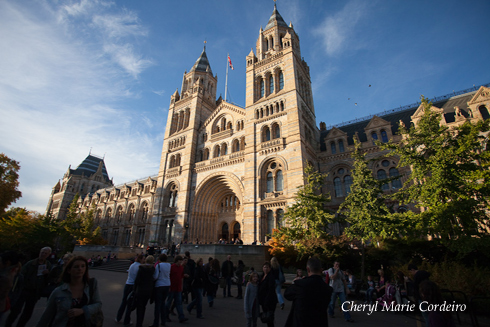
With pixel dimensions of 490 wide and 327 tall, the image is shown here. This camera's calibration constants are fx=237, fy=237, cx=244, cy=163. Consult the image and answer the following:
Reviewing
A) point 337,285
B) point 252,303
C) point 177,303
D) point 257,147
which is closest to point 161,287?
point 177,303

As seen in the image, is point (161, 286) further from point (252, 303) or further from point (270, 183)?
point (270, 183)

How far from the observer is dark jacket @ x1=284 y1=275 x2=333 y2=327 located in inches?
137

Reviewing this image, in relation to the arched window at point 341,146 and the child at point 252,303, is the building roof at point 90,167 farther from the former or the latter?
the child at point 252,303

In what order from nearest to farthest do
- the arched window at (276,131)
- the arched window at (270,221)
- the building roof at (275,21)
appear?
the arched window at (270,221)
the arched window at (276,131)
the building roof at (275,21)

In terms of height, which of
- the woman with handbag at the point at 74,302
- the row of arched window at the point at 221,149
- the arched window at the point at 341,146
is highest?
the row of arched window at the point at 221,149

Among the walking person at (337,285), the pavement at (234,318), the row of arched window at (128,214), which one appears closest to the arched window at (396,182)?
the pavement at (234,318)

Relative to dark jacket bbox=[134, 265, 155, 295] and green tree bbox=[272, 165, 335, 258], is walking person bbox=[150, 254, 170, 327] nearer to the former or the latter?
dark jacket bbox=[134, 265, 155, 295]

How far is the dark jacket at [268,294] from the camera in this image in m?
5.39

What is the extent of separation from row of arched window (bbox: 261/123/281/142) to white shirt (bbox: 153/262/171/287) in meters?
20.9

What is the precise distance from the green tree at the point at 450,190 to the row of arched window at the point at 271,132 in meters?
13.5

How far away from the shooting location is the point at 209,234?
28703 mm

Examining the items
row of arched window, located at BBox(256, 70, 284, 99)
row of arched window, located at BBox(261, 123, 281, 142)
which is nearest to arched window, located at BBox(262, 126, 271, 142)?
row of arched window, located at BBox(261, 123, 281, 142)

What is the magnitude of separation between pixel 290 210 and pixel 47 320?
16.4m

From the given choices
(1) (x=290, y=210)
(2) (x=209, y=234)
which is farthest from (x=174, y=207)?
(1) (x=290, y=210)
